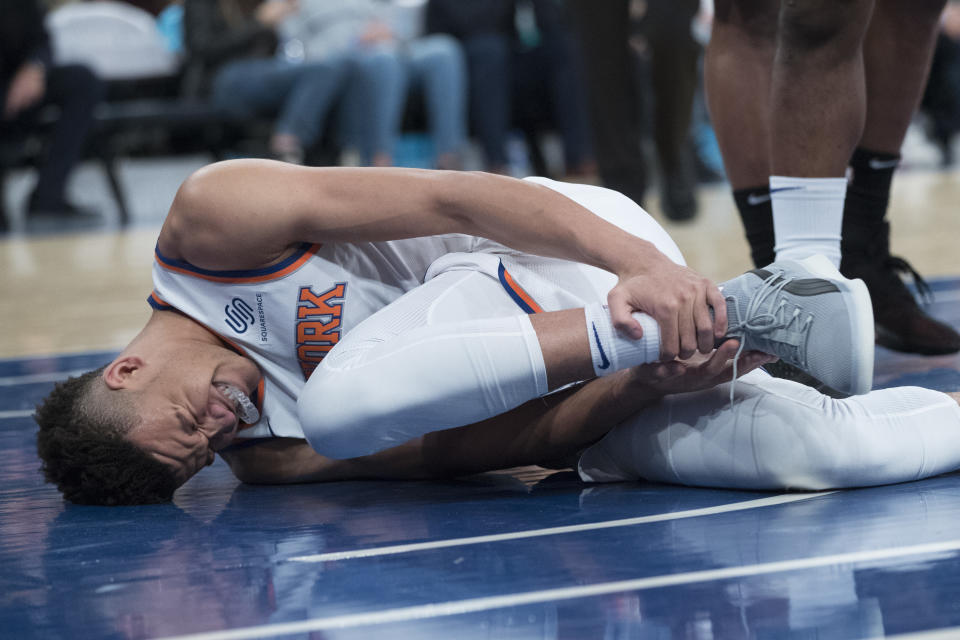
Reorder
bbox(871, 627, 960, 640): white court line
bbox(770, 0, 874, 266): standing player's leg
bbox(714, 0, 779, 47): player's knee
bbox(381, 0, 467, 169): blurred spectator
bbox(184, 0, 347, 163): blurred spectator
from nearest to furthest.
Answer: bbox(871, 627, 960, 640): white court line < bbox(770, 0, 874, 266): standing player's leg < bbox(714, 0, 779, 47): player's knee < bbox(184, 0, 347, 163): blurred spectator < bbox(381, 0, 467, 169): blurred spectator

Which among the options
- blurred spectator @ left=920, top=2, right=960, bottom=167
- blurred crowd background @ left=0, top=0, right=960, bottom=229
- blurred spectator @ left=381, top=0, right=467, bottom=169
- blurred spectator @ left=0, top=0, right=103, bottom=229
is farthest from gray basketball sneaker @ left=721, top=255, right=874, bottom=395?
blurred spectator @ left=920, top=2, right=960, bottom=167

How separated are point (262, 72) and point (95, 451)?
4.73m

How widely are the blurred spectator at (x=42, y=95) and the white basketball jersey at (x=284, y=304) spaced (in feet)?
15.2

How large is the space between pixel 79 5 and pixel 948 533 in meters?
7.00

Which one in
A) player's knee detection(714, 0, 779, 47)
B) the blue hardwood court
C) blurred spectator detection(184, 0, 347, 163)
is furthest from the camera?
blurred spectator detection(184, 0, 347, 163)

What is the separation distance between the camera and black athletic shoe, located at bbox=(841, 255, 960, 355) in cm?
205

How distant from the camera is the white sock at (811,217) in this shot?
177cm

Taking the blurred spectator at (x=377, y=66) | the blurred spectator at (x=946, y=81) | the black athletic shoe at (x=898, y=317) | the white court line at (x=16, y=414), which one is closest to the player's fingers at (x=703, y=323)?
the black athletic shoe at (x=898, y=317)

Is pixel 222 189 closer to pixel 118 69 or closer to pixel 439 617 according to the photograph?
pixel 439 617

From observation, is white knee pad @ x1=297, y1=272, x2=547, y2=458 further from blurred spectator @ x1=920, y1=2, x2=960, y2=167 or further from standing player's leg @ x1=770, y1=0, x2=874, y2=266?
blurred spectator @ x1=920, y1=2, x2=960, y2=167

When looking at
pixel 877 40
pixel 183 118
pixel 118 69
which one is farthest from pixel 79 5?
pixel 877 40

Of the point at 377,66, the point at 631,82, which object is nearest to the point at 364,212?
the point at 631,82

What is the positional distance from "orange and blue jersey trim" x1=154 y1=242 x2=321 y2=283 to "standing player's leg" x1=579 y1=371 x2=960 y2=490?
477mm

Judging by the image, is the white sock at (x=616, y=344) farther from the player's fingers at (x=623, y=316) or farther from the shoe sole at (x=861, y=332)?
the shoe sole at (x=861, y=332)
